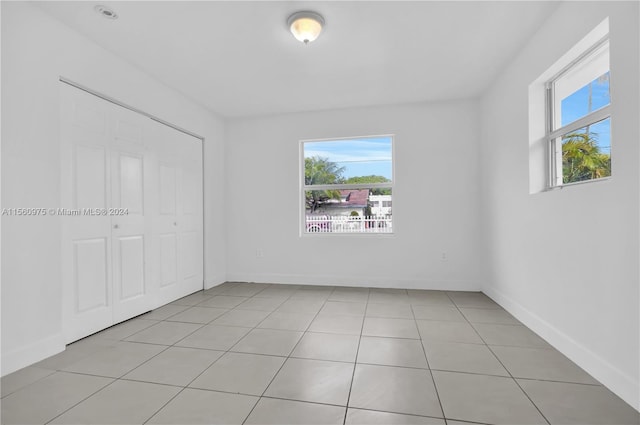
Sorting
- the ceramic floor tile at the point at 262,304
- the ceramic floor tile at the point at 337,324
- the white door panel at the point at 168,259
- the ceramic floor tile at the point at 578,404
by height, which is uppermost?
the white door panel at the point at 168,259

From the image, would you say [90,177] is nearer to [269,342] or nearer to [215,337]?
[215,337]

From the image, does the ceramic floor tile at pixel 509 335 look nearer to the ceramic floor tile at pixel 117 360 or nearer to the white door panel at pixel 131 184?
the ceramic floor tile at pixel 117 360

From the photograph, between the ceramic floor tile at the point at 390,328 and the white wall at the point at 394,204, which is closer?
the ceramic floor tile at the point at 390,328

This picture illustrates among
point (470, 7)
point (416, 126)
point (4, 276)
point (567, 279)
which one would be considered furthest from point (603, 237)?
point (4, 276)

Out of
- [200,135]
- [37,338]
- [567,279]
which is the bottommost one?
[37,338]

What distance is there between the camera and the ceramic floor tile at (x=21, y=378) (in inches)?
71.3

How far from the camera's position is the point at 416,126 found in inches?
165

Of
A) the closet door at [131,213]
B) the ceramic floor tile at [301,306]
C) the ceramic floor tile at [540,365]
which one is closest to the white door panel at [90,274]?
the closet door at [131,213]

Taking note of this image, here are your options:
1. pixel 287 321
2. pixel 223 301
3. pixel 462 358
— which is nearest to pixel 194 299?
pixel 223 301

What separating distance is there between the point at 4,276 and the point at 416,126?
14.3 ft

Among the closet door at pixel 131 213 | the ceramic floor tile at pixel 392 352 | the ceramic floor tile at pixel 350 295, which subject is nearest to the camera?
the ceramic floor tile at pixel 392 352

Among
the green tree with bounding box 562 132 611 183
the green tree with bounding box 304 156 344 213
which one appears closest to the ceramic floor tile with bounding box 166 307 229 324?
the green tree with bounding box 304 156 344 213

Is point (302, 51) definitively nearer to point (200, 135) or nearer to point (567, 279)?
point (200, 135)

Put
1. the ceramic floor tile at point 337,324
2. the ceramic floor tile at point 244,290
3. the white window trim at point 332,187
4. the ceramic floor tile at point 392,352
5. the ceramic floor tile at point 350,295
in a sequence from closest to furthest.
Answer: the ceramic floor tile at point 392,352 < the ceramic floor tile at point 337,324 < the ceramic floor tile at point 350,295 < the ceramic floor tile at point 244,290 < the white window trim at point 332,187
